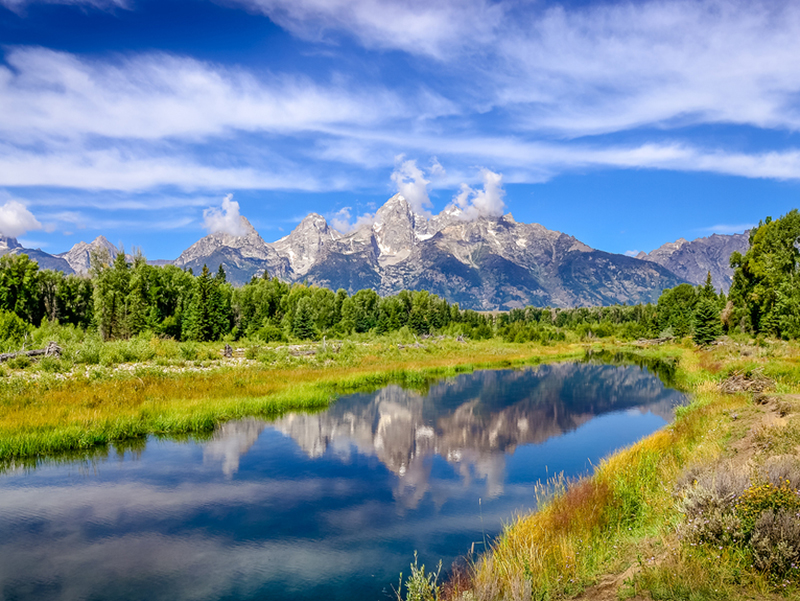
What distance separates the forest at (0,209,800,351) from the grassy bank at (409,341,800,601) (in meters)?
47.2

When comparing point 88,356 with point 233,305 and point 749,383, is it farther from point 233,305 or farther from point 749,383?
point 233,305

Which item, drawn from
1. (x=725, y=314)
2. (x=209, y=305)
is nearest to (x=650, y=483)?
(x=209, y=305)

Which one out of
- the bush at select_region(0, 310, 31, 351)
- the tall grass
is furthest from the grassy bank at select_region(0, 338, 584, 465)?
the tall grass

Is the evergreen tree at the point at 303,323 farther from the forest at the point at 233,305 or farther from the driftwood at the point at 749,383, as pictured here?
the driftwood at the point at 749,383

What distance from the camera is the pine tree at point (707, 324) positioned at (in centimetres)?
7169

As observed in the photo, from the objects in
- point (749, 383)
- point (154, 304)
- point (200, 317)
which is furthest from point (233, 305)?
point (749, 383)

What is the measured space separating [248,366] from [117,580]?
97.3 ft

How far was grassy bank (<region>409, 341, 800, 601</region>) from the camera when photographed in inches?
285

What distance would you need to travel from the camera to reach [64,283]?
8144cm

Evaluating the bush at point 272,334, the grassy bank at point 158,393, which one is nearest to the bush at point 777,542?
the grassy bank at point 158,393

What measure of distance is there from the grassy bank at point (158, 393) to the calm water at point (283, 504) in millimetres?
1526

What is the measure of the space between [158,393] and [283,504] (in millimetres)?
15089

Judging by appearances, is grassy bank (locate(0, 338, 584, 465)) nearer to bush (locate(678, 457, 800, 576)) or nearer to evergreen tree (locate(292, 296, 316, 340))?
bush (locate(678, 457, 800, 576))

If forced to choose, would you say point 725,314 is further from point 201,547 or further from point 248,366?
point 201,547
